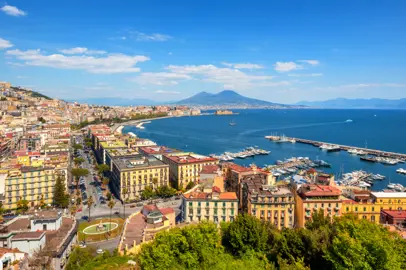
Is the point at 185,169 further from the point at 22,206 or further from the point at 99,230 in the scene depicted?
the point at 22,206

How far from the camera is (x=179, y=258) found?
15.0 meters

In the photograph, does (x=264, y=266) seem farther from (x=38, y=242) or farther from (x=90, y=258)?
(x=38, y=242)

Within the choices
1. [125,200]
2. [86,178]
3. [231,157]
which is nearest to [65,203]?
[125,200]

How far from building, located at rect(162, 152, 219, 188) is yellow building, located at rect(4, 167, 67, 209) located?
1429cm

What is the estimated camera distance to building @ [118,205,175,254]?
18844mm

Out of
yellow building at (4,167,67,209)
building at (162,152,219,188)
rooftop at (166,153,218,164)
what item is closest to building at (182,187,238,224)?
building at (162,152,219,188)

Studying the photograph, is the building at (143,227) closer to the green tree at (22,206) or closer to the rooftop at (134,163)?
the rooftop at (134,163)

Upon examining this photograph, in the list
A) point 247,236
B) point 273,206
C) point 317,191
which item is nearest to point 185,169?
point 273,206

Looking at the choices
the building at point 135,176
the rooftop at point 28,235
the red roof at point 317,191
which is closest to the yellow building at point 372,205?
the red roof at point 317,191

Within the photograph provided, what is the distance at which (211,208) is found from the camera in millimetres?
24484

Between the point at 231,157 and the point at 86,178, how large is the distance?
109ft

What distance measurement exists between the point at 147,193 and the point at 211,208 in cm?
1230

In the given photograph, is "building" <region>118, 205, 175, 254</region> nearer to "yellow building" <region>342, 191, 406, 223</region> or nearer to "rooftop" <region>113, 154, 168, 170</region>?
"rooftop" <region>113, 154, 168, 170</region>

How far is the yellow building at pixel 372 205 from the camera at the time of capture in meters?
24.2
